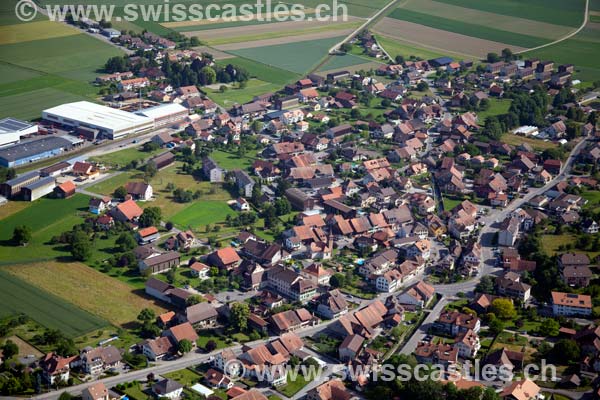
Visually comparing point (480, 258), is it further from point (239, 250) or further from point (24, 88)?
point (24, 88)

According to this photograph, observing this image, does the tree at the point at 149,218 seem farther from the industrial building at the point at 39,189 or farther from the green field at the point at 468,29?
the green field at the point at 468,29

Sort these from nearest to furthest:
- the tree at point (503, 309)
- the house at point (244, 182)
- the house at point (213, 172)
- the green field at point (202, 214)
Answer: the tree at point (503, 309) → the green field at point (202, 214) → the house at point (244, 182) → the house at point (213, 172)

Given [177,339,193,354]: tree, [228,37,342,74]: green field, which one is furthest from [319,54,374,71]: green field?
[177,339,193,354]: tree

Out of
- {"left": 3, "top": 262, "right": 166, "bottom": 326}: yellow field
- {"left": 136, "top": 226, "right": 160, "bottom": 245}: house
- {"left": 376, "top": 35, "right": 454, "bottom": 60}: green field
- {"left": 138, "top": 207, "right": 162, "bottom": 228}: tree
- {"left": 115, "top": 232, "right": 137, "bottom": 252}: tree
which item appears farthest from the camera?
{"left": 376, "top": 35, "right": 454, "bottom": 60}: green field

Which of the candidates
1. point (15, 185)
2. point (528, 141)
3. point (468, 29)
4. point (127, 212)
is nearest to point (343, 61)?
point (468, 29)

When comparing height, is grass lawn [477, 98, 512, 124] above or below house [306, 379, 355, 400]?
above

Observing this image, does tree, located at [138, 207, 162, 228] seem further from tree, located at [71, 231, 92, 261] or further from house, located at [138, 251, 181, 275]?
house, located at [138, 251, 181, 275]

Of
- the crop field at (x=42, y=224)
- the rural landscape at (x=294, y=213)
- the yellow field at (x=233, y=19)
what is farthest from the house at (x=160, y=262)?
the yellow field at (x=233, y=19)
